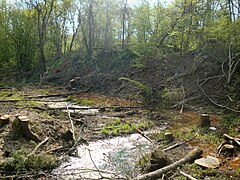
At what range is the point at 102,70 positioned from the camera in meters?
24.3

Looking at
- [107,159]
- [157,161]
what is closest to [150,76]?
[107,159]

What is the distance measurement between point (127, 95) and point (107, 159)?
11.5 metres

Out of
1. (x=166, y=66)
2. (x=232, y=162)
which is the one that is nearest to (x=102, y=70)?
(x=166, y=66)

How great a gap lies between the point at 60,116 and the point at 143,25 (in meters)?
14.5

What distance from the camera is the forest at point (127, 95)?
229 inches

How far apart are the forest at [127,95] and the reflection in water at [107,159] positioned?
4 cm

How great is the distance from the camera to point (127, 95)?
17.8 meters

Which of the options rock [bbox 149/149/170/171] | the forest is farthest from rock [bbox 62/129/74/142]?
rock [bbox 149/149/170/171]

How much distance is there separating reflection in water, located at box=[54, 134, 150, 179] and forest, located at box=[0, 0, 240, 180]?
4 cm

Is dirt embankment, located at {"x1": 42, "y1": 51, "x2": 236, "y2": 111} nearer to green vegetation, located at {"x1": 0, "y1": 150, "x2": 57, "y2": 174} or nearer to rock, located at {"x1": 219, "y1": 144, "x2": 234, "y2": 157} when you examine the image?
rock, located at {"x1": 219, "y1": 144, "x2": 234, "y2": 157}

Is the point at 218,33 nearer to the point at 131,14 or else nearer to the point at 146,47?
the point at 146,47

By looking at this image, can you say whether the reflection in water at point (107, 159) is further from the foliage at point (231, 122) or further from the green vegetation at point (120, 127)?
the foliage at point (231, 122)

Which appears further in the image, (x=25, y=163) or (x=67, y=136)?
(x=67, y=136)

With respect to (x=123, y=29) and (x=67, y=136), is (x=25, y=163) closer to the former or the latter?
(x=67, y=136)
